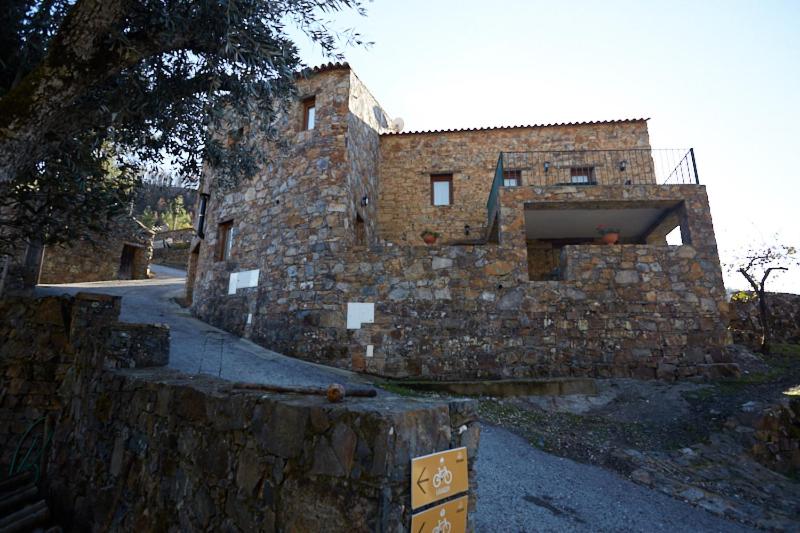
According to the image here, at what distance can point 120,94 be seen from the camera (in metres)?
4.74

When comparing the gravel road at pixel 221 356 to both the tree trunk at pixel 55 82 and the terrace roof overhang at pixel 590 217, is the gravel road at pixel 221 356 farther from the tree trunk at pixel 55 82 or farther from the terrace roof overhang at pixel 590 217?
the terrace roof overhang at pixel 590 217

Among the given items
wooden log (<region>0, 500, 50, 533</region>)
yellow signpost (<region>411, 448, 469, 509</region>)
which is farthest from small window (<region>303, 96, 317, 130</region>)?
yellow signpost (<region>411, 448, 469, 509</region>)

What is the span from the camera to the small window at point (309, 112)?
10.2 m

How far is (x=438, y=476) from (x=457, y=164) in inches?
434

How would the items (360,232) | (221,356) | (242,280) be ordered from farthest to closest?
(360,232) → (242,280) → (221,356)

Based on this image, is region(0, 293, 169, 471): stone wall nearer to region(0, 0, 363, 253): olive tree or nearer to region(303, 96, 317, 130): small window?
region(0, 0, 363, 253): olive tree

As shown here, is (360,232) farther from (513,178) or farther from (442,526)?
(442,526)

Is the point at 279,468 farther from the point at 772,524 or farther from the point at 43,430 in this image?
the point at 43,430

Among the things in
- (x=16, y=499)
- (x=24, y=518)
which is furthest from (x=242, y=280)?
(x=24, y=518)

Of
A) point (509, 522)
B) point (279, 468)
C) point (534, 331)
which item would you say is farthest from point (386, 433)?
point (534, 331)

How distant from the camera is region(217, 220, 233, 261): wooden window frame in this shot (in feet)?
Result: 35.7

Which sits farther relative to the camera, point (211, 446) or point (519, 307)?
point (519, 307)

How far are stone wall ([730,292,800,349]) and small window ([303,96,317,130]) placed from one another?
12.2 metres

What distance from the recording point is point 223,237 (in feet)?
36.3
